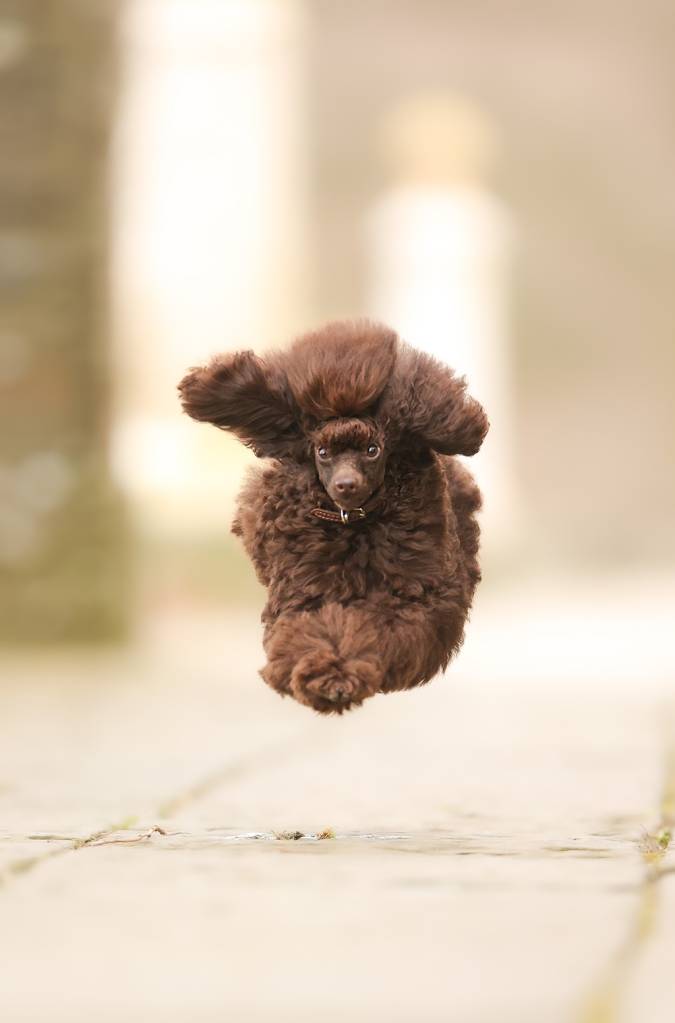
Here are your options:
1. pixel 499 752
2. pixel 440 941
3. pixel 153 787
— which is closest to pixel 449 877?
pixel 440 941

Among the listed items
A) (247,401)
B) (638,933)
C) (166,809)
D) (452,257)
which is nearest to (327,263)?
(452,257)

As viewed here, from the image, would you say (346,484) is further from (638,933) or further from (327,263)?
(327,263)

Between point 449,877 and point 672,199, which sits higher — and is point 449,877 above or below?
below

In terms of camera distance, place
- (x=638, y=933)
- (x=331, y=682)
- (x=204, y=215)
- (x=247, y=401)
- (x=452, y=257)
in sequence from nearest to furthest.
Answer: (x=638, y=933), (x=331, y=682), (x=247, y=401), (x=204, y=215), (x=452, y=257)

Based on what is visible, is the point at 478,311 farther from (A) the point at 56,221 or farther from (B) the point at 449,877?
(B) the point at 449,877

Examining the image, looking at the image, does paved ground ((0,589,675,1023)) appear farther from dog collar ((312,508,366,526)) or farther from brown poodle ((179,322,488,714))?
dog collar ((312,508,366,526))

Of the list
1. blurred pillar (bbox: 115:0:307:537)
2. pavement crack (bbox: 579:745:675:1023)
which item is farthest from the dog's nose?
blurred pillar (bbox: 115:0:307:537)
